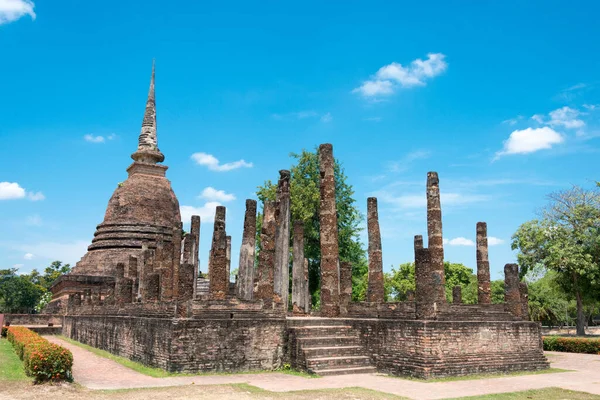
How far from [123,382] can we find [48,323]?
24.3m

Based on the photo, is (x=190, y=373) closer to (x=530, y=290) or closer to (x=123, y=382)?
(x=123, y=382)

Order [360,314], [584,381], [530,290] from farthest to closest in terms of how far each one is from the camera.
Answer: [530,290] → [360,314] → [584,381]

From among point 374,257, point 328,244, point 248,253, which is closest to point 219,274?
point 328,244

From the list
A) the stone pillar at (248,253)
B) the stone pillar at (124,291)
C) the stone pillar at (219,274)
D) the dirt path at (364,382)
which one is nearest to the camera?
the dirt path at (364,382)

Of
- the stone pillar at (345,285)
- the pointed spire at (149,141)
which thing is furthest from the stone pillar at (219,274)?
the pointed spire at (149,141)

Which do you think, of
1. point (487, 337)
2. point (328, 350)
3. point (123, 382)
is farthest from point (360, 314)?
point (123, 382)

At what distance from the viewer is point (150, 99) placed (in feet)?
131

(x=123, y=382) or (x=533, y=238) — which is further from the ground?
(x=533, y=238)

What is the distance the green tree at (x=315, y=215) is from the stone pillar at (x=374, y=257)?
1032cm

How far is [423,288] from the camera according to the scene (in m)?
12.3

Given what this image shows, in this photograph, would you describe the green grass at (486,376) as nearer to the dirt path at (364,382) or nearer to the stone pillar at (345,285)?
the dirt path at (364,382)

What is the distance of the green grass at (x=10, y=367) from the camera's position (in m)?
10.4

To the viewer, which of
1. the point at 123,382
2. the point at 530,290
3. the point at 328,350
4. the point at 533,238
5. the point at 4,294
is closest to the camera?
the point at 123,382

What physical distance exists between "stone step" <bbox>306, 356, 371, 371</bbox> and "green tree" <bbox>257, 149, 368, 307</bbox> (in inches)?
669
